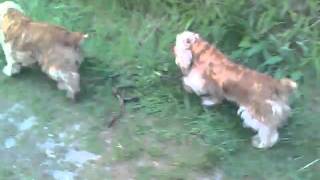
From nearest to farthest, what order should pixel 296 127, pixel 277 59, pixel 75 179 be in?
1. pixel 75 179
2. pixel 296 127
3. pixel 277 59

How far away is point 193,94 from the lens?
3.54 meters

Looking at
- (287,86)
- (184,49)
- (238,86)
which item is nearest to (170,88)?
(184,49)

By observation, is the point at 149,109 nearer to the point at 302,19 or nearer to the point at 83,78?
the point at 83,78

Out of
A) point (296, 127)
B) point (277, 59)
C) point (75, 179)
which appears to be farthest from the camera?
point (277, 59)

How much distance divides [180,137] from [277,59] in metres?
0.63

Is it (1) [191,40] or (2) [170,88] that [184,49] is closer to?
(1) [191,40]

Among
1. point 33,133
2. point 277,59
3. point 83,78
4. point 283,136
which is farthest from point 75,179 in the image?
point 277,59

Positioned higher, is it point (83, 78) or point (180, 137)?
point (83, 78)

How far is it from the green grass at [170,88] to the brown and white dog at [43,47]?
12 centimetres

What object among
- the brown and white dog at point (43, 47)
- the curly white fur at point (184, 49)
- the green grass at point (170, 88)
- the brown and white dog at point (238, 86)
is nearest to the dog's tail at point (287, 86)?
the brown and white dog at point (238, 86)

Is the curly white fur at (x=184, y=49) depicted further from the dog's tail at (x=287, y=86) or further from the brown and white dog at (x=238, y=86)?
the dog's tail at (x=287, y=86)

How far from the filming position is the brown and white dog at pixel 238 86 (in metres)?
3.20

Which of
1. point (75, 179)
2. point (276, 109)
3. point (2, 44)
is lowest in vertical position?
point (75, 179)

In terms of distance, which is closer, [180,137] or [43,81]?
[180,137]
